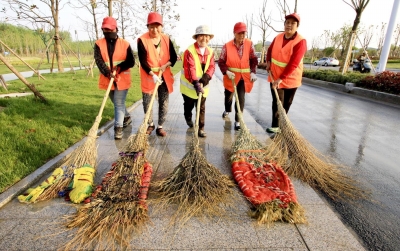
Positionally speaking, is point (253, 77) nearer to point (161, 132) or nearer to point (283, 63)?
point (283, 63)

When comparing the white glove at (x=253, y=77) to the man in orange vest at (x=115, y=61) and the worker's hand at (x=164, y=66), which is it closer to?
the worker's hand at (x=164, y=66)

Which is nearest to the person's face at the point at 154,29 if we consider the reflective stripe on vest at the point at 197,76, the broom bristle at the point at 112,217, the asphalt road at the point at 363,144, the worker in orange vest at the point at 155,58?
the worker in orange vest at the point at 155,58

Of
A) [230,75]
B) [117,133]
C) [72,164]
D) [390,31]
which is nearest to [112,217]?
[72,164]

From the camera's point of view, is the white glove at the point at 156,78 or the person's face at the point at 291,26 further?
the person's face at the point at 291,26

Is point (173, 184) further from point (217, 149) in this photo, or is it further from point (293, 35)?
point (293, 35)

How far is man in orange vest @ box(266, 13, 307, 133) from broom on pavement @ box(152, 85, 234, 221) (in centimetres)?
164

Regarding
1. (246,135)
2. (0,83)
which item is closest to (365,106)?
(246,135)

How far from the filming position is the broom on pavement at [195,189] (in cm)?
228

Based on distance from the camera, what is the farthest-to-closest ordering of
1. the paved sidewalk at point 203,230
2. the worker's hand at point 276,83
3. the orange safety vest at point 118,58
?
the worker's hand at point 276,83 < the orange safety vest at point 118,58 < the paved sidewalk at point 203,230

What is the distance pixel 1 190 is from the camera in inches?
98.7

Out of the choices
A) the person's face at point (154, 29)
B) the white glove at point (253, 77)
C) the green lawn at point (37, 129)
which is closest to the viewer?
the green lawn at point (37, 129)

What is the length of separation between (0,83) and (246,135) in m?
8.67

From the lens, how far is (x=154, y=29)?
3756 millimetres

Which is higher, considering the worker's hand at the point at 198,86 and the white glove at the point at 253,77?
the white glove at the point at 253,77
